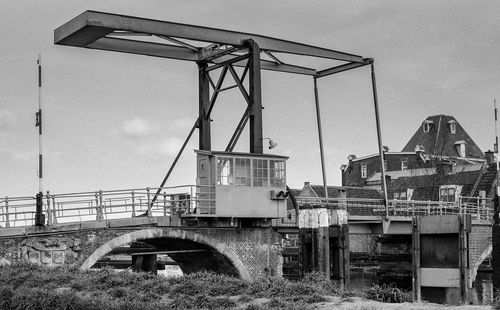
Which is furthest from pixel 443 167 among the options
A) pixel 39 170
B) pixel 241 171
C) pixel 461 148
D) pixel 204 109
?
pixel 39 170

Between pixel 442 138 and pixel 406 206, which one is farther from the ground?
pixel 442 138

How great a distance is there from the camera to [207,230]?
2434 cm

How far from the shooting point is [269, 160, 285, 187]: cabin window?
25156 millimetres

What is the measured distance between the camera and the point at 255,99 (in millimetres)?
24375

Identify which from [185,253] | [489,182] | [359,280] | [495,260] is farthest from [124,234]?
[489,182]

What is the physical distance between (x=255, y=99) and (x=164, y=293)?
11.2 m

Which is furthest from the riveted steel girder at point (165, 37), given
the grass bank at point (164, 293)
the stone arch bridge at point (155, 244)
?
the grass bank at point (164, 293)

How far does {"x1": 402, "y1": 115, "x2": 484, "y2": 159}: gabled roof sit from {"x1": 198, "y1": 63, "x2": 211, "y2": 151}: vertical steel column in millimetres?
49254

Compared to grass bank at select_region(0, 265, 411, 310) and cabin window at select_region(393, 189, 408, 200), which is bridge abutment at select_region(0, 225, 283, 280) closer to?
grass bank at select_region(0, 265, 411, 310)

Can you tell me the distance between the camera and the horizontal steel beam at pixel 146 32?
21.5m

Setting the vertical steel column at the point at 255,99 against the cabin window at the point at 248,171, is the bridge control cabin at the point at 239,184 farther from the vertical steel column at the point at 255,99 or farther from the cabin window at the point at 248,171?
the vertical steel column at the point at 255,99

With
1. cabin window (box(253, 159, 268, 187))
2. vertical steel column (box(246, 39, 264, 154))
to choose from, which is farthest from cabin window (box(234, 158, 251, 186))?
vertical steel column (box(246, 39, 264, 154))

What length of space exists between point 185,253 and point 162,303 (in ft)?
44.7

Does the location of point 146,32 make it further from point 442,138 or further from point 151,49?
point 442,138
